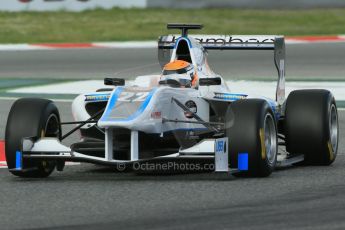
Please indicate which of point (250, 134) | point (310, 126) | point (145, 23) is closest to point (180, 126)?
point (250, 134)

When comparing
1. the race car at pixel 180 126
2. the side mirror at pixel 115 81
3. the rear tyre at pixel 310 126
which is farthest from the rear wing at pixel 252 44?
the side mirror at pixel 115 81

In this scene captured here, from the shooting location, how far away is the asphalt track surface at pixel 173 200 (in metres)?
8.13

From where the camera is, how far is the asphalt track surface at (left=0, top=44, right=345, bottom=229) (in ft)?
26.7

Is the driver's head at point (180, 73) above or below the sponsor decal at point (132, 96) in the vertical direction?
above

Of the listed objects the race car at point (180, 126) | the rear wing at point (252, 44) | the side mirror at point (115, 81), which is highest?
the rear wing at point (252, 44)

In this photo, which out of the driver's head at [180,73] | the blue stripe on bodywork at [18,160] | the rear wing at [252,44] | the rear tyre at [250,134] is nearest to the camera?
the rear tyre at [250,134]

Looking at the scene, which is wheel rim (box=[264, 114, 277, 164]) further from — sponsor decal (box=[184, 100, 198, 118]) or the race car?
sponsor decal (box=[184, 100, 198, 118])

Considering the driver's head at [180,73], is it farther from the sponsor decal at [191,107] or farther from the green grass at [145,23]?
the green grass at [145,23]

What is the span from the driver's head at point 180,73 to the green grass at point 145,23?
52.4ft

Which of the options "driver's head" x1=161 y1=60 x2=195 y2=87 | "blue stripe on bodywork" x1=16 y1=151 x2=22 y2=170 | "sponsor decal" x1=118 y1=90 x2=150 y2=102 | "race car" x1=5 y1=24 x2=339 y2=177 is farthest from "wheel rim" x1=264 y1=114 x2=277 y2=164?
"blue stripe on bodywork" x1=16 y1=151 x2=22 y2=170

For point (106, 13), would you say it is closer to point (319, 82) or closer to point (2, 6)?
point (2, 6)

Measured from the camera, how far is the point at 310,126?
1097cm

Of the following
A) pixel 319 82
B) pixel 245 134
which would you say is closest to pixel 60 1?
pixel 319 82

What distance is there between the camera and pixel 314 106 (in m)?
11.0
